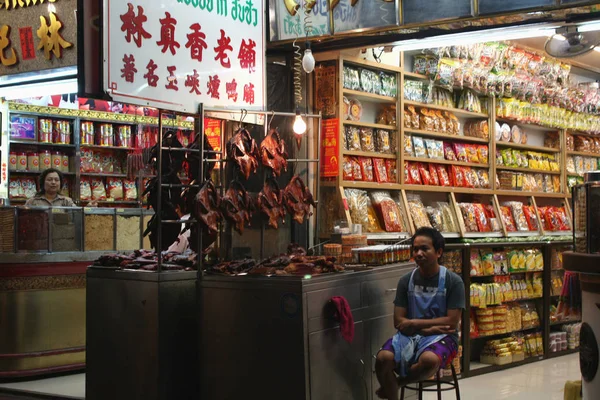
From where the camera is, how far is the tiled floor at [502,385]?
666 centimetres

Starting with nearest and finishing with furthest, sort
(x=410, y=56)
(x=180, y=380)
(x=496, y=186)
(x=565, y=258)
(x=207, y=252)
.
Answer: (x=565, y=258) → (x=180, y=380) → (x=207, y=252) → (x=410, y=56) → (x=496, y=186)

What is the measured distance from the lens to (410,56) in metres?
8.12

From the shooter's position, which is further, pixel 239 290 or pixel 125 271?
pixel 125 271

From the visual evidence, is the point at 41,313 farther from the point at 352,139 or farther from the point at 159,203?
the point at 352,139

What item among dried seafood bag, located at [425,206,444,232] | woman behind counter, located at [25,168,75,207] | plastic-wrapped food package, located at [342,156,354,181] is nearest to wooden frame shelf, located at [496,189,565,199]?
dried seafood bag, located at [425,206,444,232]

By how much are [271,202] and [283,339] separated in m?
1.44

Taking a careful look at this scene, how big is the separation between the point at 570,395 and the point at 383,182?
10.5ft

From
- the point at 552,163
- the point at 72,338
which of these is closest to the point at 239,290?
the point at 72,338

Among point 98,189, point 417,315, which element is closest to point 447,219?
point 417,315

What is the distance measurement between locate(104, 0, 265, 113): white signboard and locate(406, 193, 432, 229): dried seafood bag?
254cm

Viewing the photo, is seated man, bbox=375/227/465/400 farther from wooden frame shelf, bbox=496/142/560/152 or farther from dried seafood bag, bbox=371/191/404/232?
wooden frame shelf, bbox=496/142/560/152

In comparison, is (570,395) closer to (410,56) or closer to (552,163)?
(410,56)

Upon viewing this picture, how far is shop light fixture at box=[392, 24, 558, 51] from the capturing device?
602 centimetres

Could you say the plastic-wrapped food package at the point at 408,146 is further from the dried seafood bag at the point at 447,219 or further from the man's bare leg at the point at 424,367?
the man's bare leg at the point at 424,367
